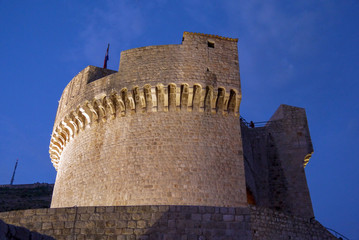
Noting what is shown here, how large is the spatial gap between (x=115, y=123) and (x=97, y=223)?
5.16 meters

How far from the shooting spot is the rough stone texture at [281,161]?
542 inches

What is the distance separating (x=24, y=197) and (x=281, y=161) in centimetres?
2298

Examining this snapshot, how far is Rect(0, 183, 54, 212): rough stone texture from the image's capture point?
2561cm

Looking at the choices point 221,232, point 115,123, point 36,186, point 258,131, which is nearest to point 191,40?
point 115,123

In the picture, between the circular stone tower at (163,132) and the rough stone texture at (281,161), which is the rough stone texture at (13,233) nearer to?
the circular stone tower at (163,132)

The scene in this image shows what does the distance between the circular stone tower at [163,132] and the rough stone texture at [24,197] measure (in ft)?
50.9

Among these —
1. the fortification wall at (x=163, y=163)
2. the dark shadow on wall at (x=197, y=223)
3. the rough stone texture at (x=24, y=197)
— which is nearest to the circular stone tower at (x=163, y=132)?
the fortification wall at (x=163, y=163)

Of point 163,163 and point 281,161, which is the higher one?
point 281,161

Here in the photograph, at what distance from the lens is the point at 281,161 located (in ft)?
48.4

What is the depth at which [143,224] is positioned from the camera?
626 cm

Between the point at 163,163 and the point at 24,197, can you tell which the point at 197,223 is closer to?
the point at 163,163

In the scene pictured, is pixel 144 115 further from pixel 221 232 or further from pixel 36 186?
pixel 36 186

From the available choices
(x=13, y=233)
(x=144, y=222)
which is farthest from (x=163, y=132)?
(x=13, y=233)

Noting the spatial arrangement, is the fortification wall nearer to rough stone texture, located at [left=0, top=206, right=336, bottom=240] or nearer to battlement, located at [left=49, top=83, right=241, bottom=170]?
battlement, located at [left=49, top=83, right=241, bottom=170]
